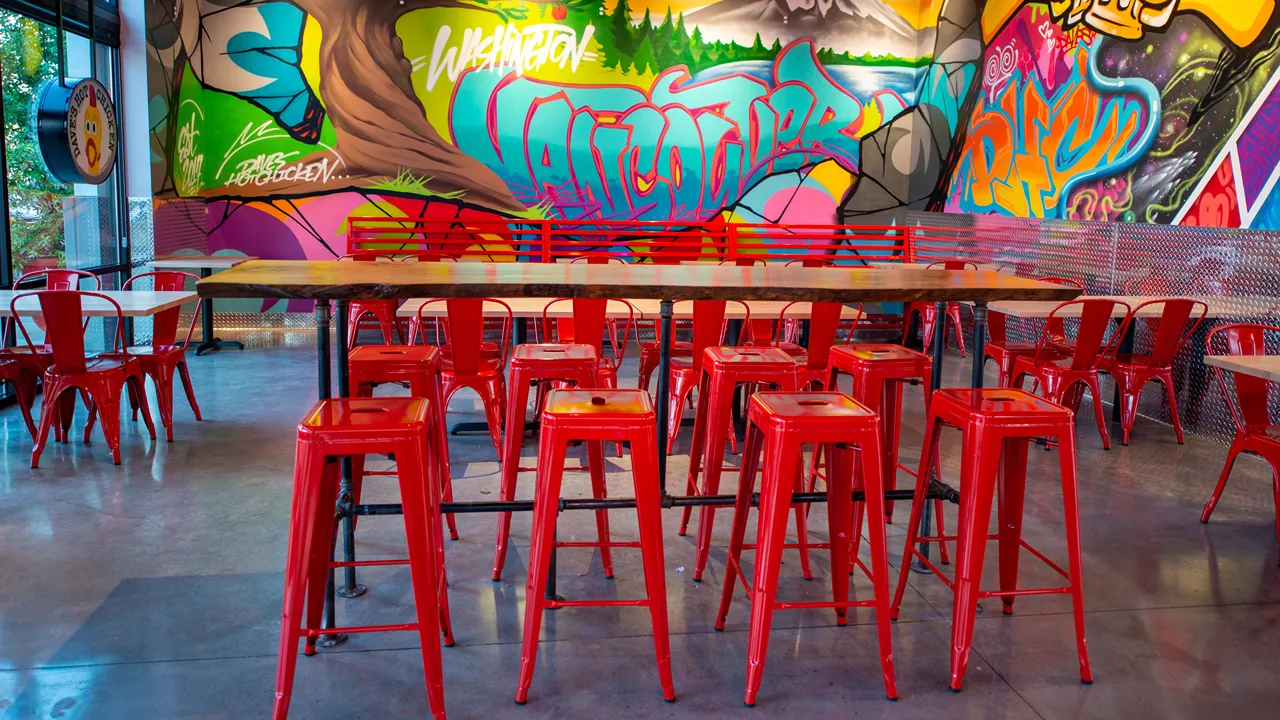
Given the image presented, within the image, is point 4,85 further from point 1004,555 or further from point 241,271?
point 1004,555

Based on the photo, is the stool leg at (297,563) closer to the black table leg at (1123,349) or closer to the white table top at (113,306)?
the white table top at (113,306)

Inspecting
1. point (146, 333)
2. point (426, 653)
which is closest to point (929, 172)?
point (146, 333)

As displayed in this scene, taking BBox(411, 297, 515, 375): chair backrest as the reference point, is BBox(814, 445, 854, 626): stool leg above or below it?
below

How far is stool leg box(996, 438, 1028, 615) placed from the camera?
3.03 metres

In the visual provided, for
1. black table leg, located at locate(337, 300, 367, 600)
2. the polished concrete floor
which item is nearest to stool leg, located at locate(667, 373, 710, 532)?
the polished concrete floor

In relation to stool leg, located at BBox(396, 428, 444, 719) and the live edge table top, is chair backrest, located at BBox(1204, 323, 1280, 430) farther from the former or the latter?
stool leg, located at BBox(396, 428, 444, 719)

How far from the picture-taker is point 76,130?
5988 mm

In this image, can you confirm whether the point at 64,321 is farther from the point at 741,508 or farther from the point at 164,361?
the point at 741,508

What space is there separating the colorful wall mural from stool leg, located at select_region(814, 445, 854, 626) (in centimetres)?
564

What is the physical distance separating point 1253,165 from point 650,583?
4.84m

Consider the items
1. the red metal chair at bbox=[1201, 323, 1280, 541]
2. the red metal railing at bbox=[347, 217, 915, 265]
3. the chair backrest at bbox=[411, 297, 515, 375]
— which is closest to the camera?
the red metal chair at bbox=[1201, 323, 1280, 541]

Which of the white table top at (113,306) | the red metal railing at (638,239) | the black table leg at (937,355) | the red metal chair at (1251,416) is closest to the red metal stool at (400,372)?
the black table leg at (937,355)

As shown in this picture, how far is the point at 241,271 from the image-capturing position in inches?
111

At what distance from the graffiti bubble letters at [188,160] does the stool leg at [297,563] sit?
7349mm
